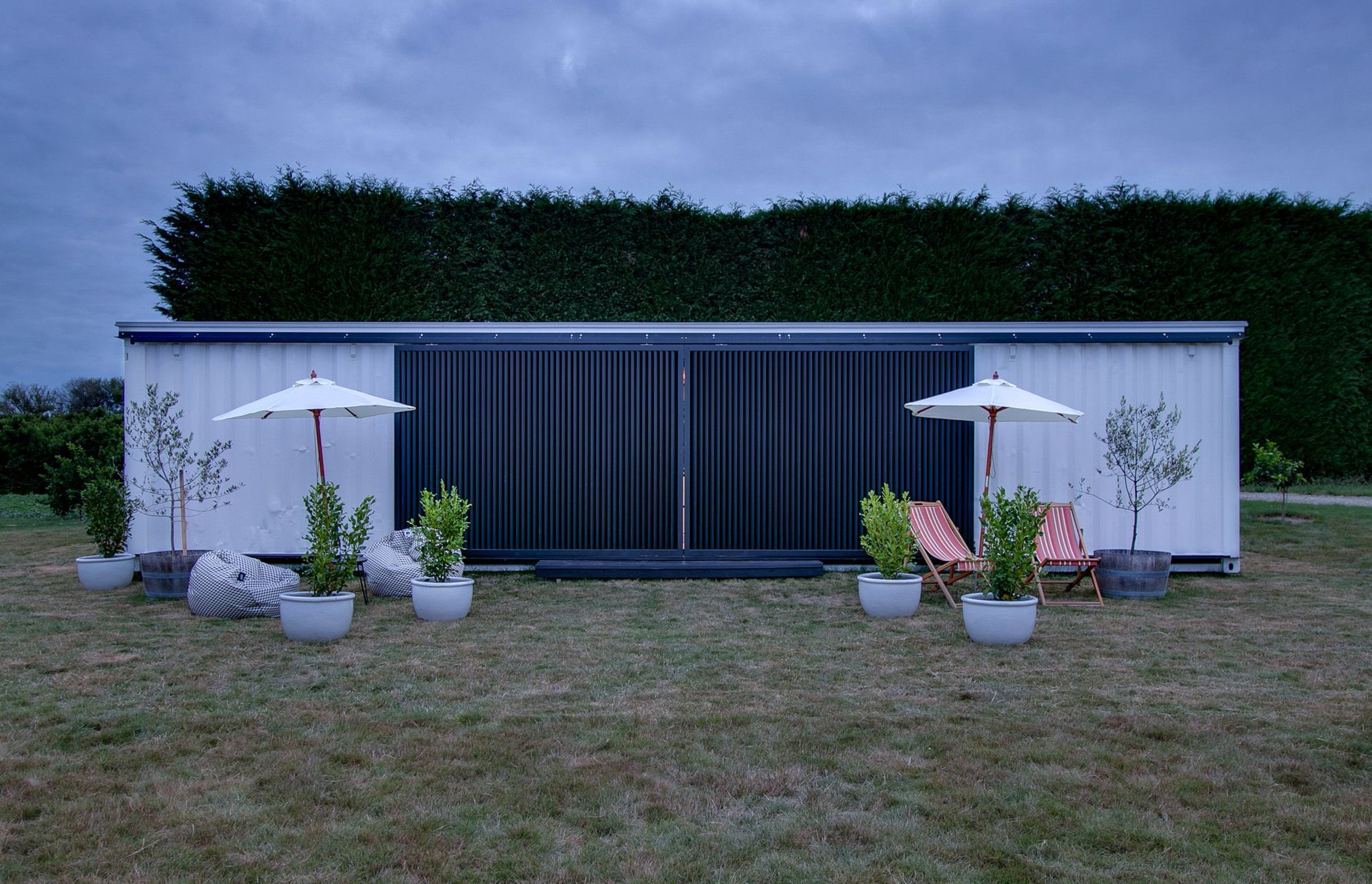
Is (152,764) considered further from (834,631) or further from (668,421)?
(668,421)

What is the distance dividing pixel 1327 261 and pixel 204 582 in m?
13.8

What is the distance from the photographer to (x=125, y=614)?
248 inches

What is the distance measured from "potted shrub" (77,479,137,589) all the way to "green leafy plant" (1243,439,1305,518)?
38.2 ft

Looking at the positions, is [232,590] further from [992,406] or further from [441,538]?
[992,406]

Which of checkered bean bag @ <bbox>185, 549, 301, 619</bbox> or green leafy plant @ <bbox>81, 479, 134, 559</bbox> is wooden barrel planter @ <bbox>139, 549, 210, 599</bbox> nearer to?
checkered bean bag @ <bbox>185, 549, 301, 619</bbox>

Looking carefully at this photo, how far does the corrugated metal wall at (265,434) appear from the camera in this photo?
810 centimetres

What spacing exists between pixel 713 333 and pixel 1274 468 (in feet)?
23.0

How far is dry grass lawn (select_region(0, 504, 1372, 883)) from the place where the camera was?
2.52m

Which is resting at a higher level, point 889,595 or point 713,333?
point 713,333

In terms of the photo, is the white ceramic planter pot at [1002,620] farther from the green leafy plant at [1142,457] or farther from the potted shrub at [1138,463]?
the green leafy plant at [1142,457]

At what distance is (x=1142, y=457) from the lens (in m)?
7.95

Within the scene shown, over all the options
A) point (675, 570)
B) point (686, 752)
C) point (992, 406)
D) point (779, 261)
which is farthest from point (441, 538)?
point (779, 261)

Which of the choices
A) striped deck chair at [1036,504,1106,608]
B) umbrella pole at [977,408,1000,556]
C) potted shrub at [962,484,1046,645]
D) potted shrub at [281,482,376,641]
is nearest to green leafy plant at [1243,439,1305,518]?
striped deck chair at [1036,504,1106,608]

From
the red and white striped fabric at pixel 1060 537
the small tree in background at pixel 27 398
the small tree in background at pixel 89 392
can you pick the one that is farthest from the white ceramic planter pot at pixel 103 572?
the small tree in background at pixel 89 392
